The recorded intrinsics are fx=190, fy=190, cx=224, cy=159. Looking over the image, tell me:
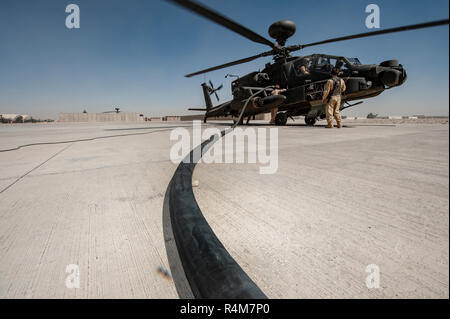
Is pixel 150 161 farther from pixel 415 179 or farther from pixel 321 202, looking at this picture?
pixel 415 179

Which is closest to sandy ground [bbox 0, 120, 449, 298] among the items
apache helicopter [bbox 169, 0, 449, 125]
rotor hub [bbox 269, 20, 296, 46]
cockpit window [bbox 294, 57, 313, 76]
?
apache helicopter [bbox 169, 0, 449, 125]

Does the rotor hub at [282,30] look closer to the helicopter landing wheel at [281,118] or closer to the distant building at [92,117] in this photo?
the helicopter landing wheel at [281,118]

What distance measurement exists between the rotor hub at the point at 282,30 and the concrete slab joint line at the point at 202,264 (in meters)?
10.1

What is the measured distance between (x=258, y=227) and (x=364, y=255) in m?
0.50

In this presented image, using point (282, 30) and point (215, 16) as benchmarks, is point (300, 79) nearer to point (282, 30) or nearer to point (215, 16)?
point (282, 30)

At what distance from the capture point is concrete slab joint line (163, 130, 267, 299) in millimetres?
556

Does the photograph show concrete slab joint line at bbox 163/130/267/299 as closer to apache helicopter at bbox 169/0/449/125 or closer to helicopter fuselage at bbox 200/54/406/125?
apache helicopter at bbox 169/0/449/125

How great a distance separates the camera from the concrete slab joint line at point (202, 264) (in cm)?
56

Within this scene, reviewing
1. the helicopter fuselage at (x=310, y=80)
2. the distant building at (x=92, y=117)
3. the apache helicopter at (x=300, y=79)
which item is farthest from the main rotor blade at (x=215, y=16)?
the distant building at (x=92, y=117)

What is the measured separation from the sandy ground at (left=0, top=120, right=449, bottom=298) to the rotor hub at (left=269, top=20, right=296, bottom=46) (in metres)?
8.85

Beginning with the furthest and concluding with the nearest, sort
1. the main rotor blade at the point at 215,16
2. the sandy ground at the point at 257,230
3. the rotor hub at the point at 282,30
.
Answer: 1. the rotor hub at the point at 282,30
2. the main rotor blade at the point at 215,16
3. the sandy ground at the point at 257,230

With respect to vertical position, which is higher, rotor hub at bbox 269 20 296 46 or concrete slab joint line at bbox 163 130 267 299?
rotor hub at bbox 269 20 296 46

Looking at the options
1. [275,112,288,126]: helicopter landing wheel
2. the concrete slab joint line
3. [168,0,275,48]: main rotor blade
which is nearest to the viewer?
the concrete slab joint line
